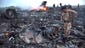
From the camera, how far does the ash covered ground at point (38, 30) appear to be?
6559mm

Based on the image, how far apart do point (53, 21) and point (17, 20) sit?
0.99m

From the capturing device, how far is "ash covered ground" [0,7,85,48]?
258 inches

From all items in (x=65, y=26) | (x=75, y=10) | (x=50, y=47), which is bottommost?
(x=50, y=47)

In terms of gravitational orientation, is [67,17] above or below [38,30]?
above

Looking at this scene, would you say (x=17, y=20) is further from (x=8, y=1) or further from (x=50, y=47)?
(x=50, y=47)

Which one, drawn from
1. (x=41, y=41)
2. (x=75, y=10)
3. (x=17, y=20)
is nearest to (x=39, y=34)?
(x=41, y=41)

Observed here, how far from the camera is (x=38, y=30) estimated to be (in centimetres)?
665

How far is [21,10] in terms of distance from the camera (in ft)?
22.0

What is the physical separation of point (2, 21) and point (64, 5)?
5.79 feet

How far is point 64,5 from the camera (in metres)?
6.77

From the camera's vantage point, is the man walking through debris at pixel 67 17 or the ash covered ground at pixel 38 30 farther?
the man walking through debris at pixel 67 17

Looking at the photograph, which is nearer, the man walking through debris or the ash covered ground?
the ash covered ground

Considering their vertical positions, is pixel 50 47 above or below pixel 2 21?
below

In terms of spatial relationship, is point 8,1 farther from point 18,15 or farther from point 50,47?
point 50,47
